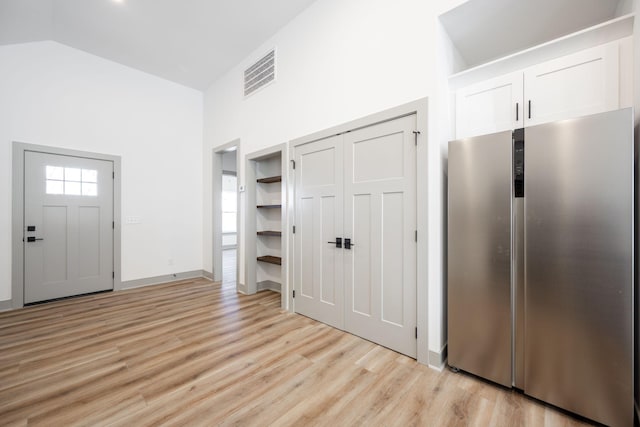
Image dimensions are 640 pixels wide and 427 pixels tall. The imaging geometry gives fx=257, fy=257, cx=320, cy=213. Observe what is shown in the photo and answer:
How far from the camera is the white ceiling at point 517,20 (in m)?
2.04

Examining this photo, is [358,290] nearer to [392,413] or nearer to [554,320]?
[392,413]

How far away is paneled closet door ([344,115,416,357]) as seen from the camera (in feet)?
7.63

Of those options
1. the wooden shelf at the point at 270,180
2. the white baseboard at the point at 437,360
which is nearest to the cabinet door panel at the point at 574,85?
the white baseboard at the point at 437,360

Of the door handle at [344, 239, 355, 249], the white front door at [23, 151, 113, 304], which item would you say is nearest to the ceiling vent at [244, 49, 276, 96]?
the door handle at [344, 239, 355, 249]

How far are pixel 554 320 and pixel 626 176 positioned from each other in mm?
963

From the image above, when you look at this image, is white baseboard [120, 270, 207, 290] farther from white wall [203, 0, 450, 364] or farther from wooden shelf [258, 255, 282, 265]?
wooden shelf [258, 255, 282, 265]

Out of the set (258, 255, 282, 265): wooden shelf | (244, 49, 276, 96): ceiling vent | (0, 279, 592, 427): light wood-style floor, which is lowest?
(0, 279, 592, 427): light wood-style floor

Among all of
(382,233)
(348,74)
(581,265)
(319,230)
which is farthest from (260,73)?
(581,265)

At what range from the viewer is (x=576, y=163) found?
1616mm

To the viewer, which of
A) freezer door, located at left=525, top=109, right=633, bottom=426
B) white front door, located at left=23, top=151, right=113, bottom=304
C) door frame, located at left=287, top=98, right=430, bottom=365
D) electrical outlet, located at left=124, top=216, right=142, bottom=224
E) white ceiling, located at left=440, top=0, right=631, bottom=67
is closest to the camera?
freezer door, located at left=525, top=109, right=633, bottom=426

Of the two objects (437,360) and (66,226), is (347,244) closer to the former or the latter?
(437,360)

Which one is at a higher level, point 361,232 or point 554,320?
point 361,232

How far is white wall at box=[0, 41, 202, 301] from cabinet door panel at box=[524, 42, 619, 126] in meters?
5.40

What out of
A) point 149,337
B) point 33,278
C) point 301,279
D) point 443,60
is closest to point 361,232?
point 301,279
